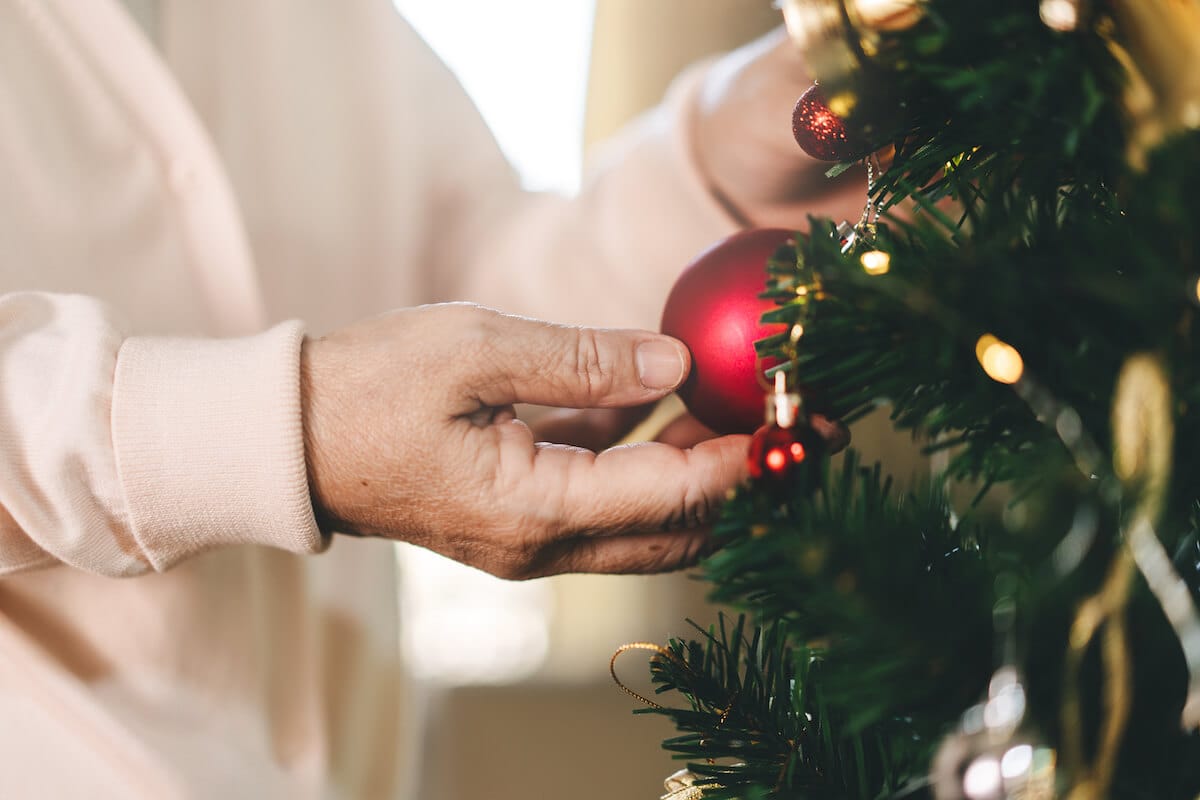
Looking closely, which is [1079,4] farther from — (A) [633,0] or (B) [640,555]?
(A) [633,0]

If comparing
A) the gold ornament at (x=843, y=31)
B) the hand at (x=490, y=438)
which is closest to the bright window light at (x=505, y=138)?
the hand at (x=490, y=438)

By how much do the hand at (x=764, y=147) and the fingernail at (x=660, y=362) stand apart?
15 cm

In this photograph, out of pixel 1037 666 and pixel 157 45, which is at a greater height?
pixel 157 45

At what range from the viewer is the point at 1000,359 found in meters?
0.23

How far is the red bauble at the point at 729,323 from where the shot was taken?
0.38 meters

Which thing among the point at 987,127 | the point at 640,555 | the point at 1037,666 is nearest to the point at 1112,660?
Result: the point at 1037,666

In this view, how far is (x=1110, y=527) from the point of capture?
213mm

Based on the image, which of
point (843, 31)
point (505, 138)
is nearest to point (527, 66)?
point (505, 138)

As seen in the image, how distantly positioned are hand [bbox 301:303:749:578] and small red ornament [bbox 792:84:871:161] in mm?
108

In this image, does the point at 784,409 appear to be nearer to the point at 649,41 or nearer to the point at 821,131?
the point at 821,131

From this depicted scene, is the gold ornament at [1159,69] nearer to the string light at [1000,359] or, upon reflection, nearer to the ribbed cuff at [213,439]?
the string light at [1000,359]

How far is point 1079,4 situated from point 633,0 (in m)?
1.08

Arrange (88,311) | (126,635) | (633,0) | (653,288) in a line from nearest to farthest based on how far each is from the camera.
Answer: (88,311), (126,635), (653,288), (633,0)

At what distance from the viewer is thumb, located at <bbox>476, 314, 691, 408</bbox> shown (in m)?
0.40
